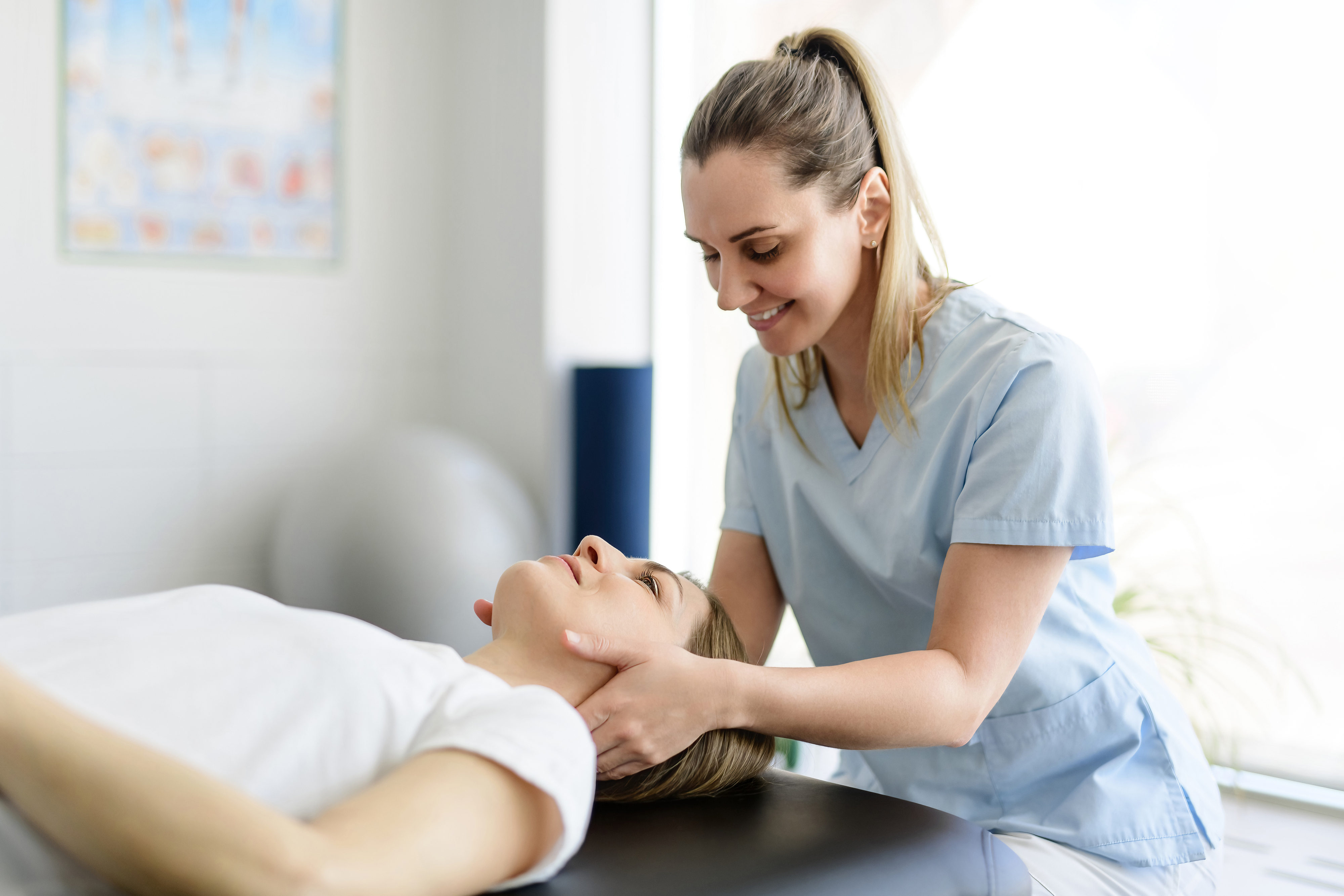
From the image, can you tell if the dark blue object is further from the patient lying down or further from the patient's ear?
the patient lying down

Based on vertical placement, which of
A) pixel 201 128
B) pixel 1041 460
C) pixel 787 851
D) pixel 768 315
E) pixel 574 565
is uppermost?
pixel 201 128

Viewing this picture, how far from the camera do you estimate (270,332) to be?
10.3 feet

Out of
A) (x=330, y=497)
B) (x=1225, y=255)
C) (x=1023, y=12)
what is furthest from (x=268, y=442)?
(x=1225, y=255)

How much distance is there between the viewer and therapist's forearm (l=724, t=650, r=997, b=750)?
1.10m

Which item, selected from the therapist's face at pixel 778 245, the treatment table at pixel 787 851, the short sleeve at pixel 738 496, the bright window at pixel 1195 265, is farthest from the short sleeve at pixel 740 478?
the bright window at pixel 1195 265

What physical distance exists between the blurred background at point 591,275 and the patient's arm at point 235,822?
68.6 inches

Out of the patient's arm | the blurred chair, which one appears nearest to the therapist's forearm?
the patient's arm

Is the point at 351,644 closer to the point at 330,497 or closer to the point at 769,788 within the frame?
the point at 769,788

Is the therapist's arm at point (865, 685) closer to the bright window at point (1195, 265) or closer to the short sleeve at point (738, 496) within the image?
the short sleeve at point (738, 496)

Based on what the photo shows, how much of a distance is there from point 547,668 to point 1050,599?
0.59m

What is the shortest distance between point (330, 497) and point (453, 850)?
6.46 feet

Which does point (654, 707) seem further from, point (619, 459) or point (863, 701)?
point (619, 459)

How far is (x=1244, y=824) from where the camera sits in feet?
7.36

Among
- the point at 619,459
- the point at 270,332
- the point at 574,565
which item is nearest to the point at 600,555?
the point at 574,565
